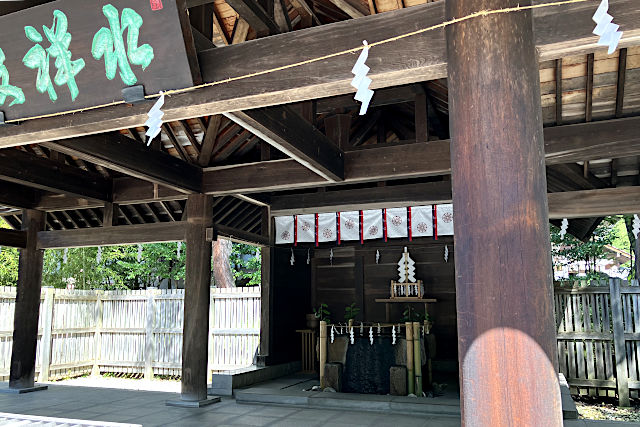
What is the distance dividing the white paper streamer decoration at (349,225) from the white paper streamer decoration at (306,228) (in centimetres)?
52

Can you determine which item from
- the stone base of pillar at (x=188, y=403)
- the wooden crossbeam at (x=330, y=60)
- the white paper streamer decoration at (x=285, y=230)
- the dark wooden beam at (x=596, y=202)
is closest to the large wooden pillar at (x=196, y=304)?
the stone base of pillar at (x=188, y=403)

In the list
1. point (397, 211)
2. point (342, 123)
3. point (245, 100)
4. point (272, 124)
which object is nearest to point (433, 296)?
point (397, 211)

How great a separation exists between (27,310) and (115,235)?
1.87 meters

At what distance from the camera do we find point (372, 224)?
8570 millimetres

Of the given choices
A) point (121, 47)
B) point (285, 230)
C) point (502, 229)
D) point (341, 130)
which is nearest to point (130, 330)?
point (285, 230)

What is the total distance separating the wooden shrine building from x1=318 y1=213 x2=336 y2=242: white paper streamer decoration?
651 millimetres

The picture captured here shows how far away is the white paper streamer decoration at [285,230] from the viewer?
29.6 ft

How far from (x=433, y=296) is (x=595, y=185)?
11.7 feet

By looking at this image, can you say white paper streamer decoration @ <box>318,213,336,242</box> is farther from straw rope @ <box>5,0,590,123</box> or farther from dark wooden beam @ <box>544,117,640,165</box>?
straw rope @ <box>5,0,590,123</box>

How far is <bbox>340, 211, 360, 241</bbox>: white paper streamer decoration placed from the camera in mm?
8672

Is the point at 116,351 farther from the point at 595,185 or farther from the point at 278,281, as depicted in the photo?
the point at 595,185

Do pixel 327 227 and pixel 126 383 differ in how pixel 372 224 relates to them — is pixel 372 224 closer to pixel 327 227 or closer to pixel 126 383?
pixel 327 227

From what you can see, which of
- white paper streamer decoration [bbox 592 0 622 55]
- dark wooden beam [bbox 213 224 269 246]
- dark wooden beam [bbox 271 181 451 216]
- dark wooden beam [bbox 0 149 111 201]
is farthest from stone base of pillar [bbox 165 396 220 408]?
white paper streamer decoration [bbox 592 0 622 55]

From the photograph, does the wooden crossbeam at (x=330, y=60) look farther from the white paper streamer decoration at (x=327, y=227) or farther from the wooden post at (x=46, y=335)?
the wooden post at (x=46, y=335)
